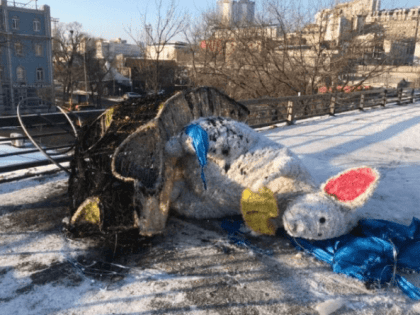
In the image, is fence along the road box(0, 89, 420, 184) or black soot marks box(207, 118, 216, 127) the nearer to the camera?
black soot marks box(207, 118, 216, 127)

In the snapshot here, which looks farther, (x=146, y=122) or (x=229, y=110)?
(x=229, y=110)

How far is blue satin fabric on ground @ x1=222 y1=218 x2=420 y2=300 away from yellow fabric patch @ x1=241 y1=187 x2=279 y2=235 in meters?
0.49

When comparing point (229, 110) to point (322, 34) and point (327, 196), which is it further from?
point (322, 34)

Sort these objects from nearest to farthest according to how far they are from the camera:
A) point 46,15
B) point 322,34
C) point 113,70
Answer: point 322,34
point 46,15
point 113,70

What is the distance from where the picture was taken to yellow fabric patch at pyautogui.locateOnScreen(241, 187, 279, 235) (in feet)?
11.0

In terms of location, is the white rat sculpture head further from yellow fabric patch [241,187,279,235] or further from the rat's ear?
yellow fabric patch [241,187,279,235]

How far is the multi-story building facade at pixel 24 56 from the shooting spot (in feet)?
107

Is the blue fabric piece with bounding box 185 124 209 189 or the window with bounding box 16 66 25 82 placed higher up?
the window with bounding box 16 66 25 82

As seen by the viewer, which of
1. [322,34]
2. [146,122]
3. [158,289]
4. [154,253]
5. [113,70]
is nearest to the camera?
[158,289]

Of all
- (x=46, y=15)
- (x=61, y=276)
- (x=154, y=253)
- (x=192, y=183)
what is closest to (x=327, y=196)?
(x=192, y=183)

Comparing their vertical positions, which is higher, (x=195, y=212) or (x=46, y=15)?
(x=46, y=15)

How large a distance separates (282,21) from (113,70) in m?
31.5

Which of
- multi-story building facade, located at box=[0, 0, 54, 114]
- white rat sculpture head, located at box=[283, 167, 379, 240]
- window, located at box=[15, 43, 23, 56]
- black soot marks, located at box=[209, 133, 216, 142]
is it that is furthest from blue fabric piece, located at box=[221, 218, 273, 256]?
window, located at box=[15, 43, 23, 56]

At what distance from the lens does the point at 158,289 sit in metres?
2.81
